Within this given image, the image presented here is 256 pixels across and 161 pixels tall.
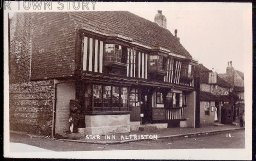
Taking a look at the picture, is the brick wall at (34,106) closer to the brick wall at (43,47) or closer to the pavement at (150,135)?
the brick wall at (43,47)

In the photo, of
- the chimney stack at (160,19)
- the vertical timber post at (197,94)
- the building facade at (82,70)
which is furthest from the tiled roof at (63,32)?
the vertical timber post at (197,94)

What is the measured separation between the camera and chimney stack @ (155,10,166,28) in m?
6.42

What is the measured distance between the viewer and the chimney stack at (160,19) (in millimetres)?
6423

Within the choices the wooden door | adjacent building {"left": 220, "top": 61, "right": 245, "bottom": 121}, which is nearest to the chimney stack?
adjacent building {"left": 220, "top": 61, "right": 245, "bottom": 121}

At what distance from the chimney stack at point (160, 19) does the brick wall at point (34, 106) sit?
6.22 ft

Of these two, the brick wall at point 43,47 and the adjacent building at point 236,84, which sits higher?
the brick wall at point 43,47

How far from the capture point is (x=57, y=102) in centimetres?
679

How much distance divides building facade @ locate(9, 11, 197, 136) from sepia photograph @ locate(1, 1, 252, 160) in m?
0.02

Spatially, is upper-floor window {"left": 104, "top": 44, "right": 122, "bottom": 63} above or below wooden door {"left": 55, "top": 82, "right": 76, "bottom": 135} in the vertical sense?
above

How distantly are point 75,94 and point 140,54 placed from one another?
1.35m

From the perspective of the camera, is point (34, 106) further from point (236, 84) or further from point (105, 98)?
point (236, 84)

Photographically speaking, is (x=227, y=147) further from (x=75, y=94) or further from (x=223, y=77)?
(x=75, y=94)

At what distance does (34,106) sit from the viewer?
6.84 meters

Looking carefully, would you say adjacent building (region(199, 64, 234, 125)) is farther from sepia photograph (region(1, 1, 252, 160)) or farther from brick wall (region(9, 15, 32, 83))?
→ brick wall (region(9, 15, 32, 83))
